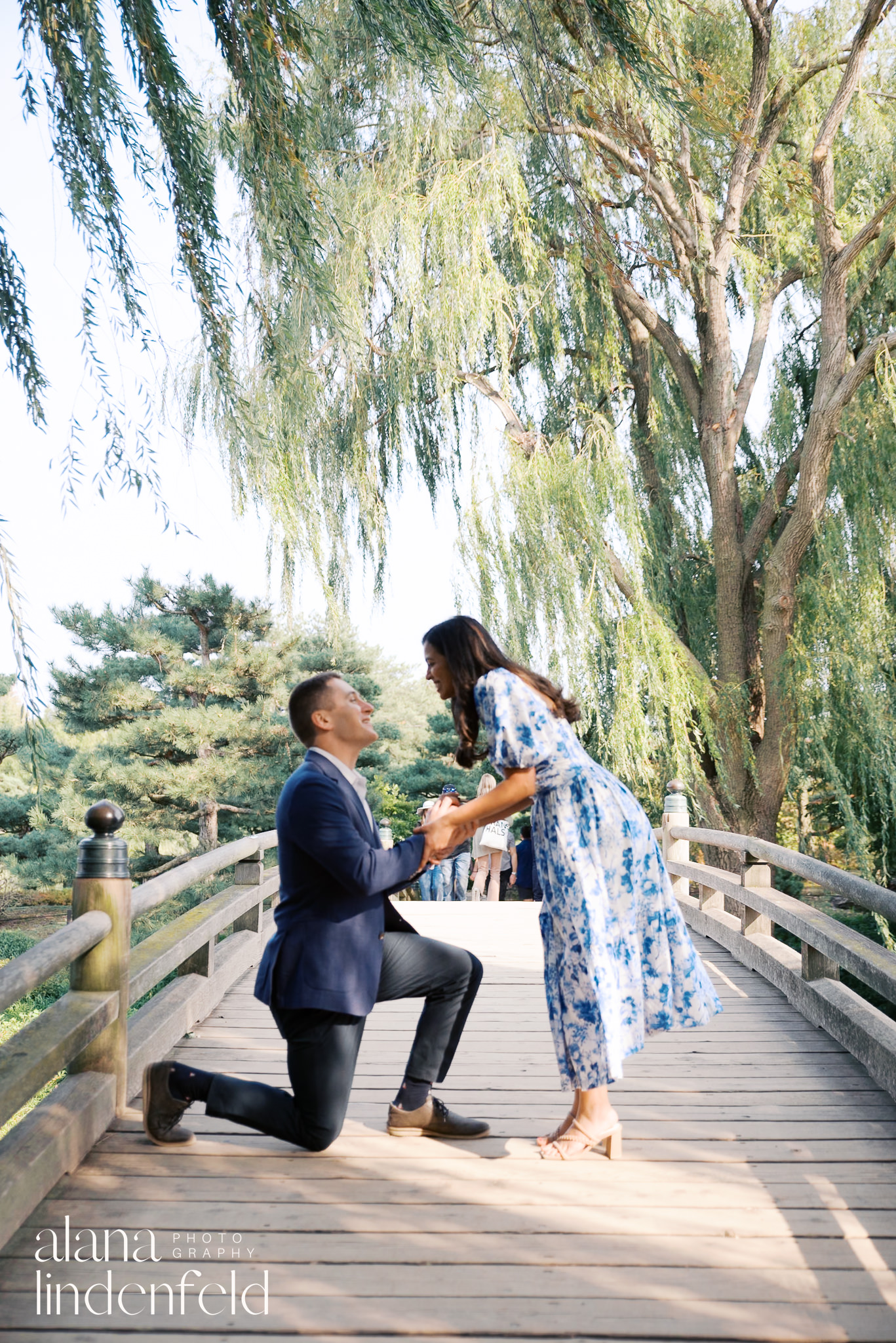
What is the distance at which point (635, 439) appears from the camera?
1088 centimetres

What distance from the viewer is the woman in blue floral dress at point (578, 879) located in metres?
2.84

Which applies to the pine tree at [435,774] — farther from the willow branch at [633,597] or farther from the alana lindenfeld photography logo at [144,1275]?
the alana lindenfeld photography logo at [144,1275]

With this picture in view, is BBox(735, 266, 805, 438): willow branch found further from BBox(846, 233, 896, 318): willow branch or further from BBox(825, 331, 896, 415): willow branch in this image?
BBox(825, 331, 896, 415): willow branch

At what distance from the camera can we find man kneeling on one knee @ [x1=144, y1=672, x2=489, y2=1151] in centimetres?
279

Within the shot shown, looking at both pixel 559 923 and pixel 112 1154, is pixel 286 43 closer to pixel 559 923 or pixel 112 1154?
pixel 559 923

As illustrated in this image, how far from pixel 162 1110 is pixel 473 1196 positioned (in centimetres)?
82

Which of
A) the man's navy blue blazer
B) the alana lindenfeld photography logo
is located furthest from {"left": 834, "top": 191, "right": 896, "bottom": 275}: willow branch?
the alana lindenfeld photography logo

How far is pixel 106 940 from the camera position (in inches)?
126

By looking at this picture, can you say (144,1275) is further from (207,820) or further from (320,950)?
(207,820)

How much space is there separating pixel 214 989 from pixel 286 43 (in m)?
3.47

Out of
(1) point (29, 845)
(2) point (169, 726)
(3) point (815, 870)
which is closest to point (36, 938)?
(1) point (29, 845)

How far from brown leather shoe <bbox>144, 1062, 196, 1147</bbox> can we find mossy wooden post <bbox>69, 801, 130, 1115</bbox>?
29 cm

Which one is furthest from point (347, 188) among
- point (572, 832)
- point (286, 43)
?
point (572, 832)

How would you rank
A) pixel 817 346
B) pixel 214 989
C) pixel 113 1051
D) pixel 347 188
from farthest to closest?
pixel 817 346, pixel 347 188, pixel 214 989, pixel 113 1051
